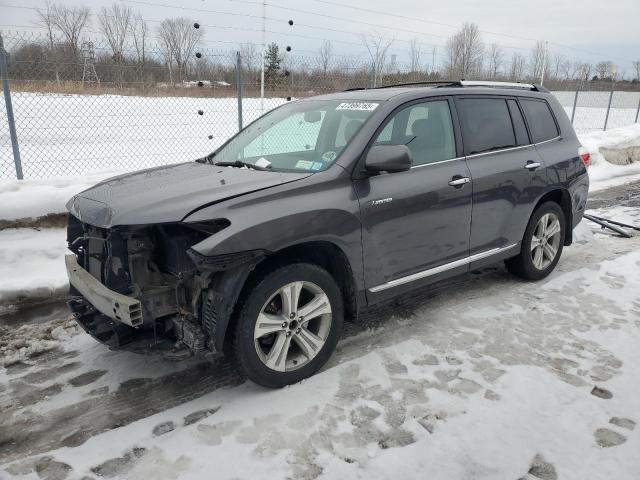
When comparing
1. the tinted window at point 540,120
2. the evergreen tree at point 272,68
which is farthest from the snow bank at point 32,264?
the evergreen tree at point 272,68

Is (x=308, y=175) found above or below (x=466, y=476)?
above

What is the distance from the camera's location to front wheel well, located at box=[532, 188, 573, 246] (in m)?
4.91

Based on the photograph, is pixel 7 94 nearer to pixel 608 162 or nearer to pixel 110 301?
pixel 110 301

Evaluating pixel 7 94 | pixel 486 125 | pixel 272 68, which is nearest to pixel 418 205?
pixel 486 125

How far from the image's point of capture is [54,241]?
18.3 ft

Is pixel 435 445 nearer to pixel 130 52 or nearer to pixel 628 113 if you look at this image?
pixel 130 52

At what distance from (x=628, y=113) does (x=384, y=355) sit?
27835mm

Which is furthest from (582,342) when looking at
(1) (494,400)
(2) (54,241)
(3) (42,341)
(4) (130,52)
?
(4) (130,52)

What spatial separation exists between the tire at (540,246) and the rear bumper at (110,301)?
11.7 feet

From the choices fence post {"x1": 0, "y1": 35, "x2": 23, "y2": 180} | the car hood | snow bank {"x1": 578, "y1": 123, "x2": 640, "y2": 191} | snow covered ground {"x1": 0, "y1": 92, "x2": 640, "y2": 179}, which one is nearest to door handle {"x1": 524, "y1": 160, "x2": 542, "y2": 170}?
the car hood

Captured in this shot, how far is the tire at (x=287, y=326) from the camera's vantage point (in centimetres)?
294

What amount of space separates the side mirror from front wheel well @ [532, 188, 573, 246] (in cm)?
215

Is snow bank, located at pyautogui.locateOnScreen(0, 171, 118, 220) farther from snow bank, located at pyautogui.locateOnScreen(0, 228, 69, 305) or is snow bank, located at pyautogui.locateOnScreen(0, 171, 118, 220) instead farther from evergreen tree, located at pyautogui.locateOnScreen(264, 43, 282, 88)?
evergreen tree, located at pyautogui.locateOnScreen(264, 43, 282, 88)

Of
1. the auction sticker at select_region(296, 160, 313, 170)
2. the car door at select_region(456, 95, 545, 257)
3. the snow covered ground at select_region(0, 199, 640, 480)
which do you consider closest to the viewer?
the snow covered ground at select_region(0, 199, 640, 480)
